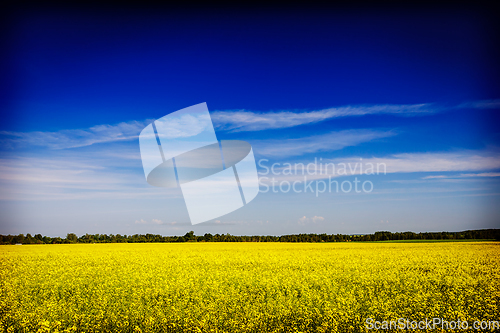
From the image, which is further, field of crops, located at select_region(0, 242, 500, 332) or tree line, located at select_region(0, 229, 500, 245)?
tree line, located at select_region(0, 229, 500, 245)

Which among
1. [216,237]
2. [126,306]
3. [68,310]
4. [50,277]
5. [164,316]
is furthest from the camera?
[216,237]

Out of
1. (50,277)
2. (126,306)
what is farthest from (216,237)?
(126,306)

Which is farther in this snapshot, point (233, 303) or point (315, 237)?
point (315, 237)

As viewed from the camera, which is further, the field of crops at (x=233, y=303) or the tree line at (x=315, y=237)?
the tree line at (x=315, y=237)

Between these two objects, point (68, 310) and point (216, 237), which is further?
point (216, 237)

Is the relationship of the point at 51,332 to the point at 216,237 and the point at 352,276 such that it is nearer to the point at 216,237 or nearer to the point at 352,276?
the point at 352,276

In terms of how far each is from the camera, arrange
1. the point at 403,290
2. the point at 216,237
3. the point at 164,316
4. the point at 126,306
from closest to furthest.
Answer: the point at 164,316 → the point at 126,306 → the point at 403,290 → the point at 216,237

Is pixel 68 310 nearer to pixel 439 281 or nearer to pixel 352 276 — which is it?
pixel 352 276

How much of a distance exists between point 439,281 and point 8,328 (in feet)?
48.3

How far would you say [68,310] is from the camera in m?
7.75

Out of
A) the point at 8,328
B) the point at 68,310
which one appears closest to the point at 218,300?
the point at 68,310

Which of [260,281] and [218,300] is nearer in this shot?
[218,300]

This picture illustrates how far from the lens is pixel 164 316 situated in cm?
719

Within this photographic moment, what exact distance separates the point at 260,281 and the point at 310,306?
10.8 feet
